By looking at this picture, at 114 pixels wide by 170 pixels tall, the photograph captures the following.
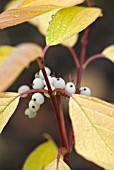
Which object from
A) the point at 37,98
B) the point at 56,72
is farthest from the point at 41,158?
the point at 56,72

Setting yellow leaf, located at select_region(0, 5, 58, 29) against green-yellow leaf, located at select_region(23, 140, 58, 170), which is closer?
yellow leaf, located at select_region(0, 5, 58, 29)

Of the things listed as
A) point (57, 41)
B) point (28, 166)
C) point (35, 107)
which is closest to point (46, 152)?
point (28, 166)

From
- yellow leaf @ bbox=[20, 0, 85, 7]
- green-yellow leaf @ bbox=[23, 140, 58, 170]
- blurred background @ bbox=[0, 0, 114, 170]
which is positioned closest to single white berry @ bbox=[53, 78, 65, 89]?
yellow leaf @ bbox=[20, 0, 85, 7]

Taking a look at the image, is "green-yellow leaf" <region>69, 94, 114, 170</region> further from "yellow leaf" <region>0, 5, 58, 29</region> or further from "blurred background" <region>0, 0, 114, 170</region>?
"blurred background" <region>0, 0, 114, 170</region>

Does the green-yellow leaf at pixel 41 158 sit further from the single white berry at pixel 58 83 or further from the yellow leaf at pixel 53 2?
the yellow leaf at pixel 53 2

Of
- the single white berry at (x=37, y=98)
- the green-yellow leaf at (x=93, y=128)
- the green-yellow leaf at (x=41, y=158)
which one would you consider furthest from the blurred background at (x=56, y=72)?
the green-yellow leaf at (x=93, y=128)

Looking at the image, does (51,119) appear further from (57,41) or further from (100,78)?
(57,41)
